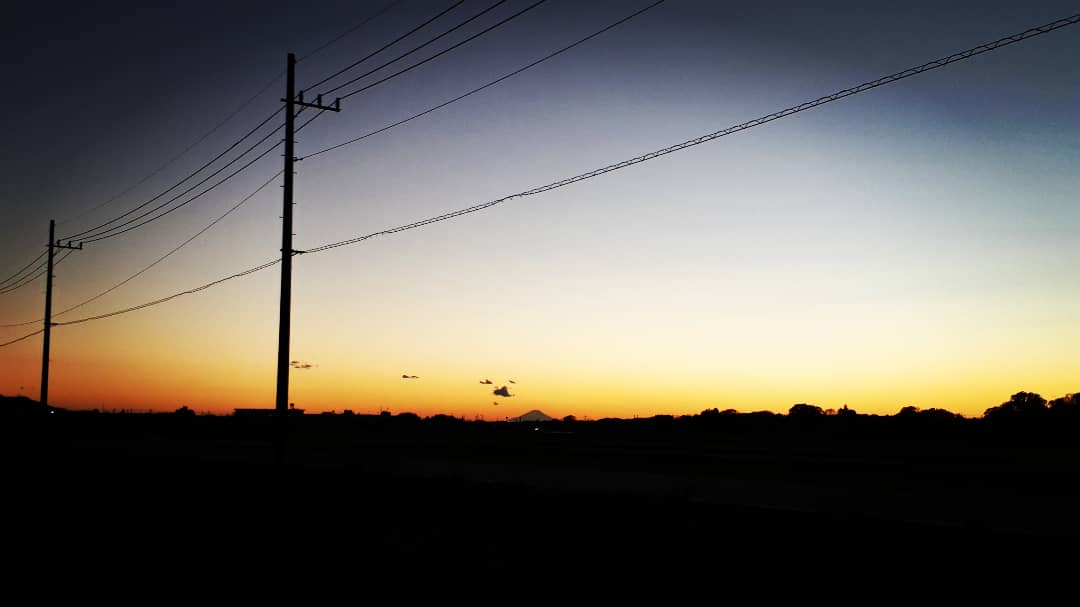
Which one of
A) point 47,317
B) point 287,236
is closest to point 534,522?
point 287,236

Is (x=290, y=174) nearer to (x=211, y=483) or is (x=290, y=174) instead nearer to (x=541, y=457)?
(x=211, y=483)

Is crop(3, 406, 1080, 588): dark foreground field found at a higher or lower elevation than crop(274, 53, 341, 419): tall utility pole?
lower

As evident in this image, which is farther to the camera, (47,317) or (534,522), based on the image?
(47,317)

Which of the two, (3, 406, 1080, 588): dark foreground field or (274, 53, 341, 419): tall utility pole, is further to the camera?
(274, 53, 341, 419): tall utility pole

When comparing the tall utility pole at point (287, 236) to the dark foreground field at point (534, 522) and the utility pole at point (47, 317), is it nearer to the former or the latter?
the dark foreground field at point (534, 522)

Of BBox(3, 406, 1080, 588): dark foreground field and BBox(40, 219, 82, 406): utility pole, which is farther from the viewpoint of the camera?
BBox(40, 219, 82, 406): utility pole

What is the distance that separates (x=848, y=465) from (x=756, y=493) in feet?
61.1

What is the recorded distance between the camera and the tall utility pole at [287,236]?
21219 mm

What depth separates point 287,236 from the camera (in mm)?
22203

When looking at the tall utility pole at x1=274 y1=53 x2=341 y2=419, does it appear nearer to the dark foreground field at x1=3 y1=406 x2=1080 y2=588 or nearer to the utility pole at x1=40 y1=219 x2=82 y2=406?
the dark foreground field at x1=3 y1=406 x2=1080 y2=588

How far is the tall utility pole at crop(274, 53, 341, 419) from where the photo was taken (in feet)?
69.6

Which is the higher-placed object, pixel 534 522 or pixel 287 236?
pixel 287 236

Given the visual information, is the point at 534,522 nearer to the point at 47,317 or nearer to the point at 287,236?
the point at 287,236

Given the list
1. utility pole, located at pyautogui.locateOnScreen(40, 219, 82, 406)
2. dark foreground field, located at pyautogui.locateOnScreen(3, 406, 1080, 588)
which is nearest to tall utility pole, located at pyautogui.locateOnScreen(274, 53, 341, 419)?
dark foreground field, located at pyautogui.locateOnScreen(3, 406, 1080, 588)
